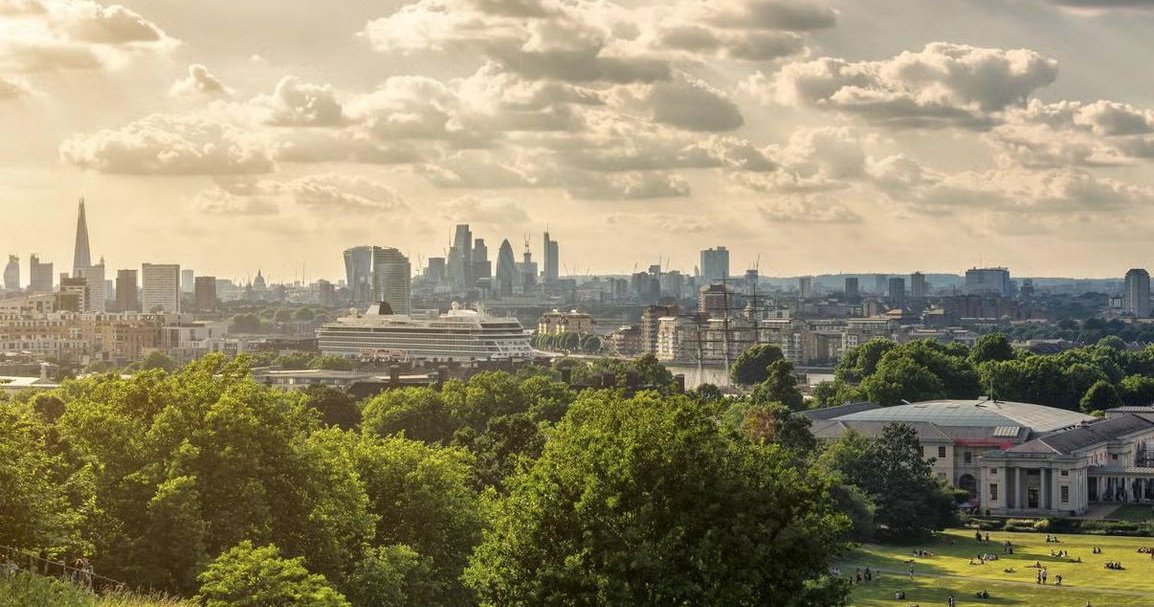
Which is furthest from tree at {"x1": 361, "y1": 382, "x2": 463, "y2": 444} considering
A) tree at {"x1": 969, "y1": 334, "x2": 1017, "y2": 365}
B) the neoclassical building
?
tree at {"x1": 969, "y1": 334, "x2": 1017, "y2": 365}

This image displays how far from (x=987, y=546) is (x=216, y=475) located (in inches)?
2233

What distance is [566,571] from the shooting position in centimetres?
4178

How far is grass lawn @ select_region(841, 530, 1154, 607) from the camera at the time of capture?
252 feet

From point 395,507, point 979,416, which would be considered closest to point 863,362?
point 979,416

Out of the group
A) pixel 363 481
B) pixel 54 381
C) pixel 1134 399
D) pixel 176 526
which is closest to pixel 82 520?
pixel 176 526

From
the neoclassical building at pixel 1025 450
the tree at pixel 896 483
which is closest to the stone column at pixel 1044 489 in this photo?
the neoclassical building at pixel 1025 450

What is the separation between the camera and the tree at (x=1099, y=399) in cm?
15950

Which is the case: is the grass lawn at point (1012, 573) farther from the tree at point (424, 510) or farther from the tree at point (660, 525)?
the tree at point (660, 525)

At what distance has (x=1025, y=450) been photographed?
121m

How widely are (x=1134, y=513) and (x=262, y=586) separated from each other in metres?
82.5

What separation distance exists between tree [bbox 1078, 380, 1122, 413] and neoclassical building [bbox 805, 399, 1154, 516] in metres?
16.4

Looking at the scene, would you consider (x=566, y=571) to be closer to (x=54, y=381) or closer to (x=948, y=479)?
(x=948, y=479)

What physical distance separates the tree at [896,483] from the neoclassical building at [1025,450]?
14395 mm

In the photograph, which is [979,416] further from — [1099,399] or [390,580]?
[390,580]
